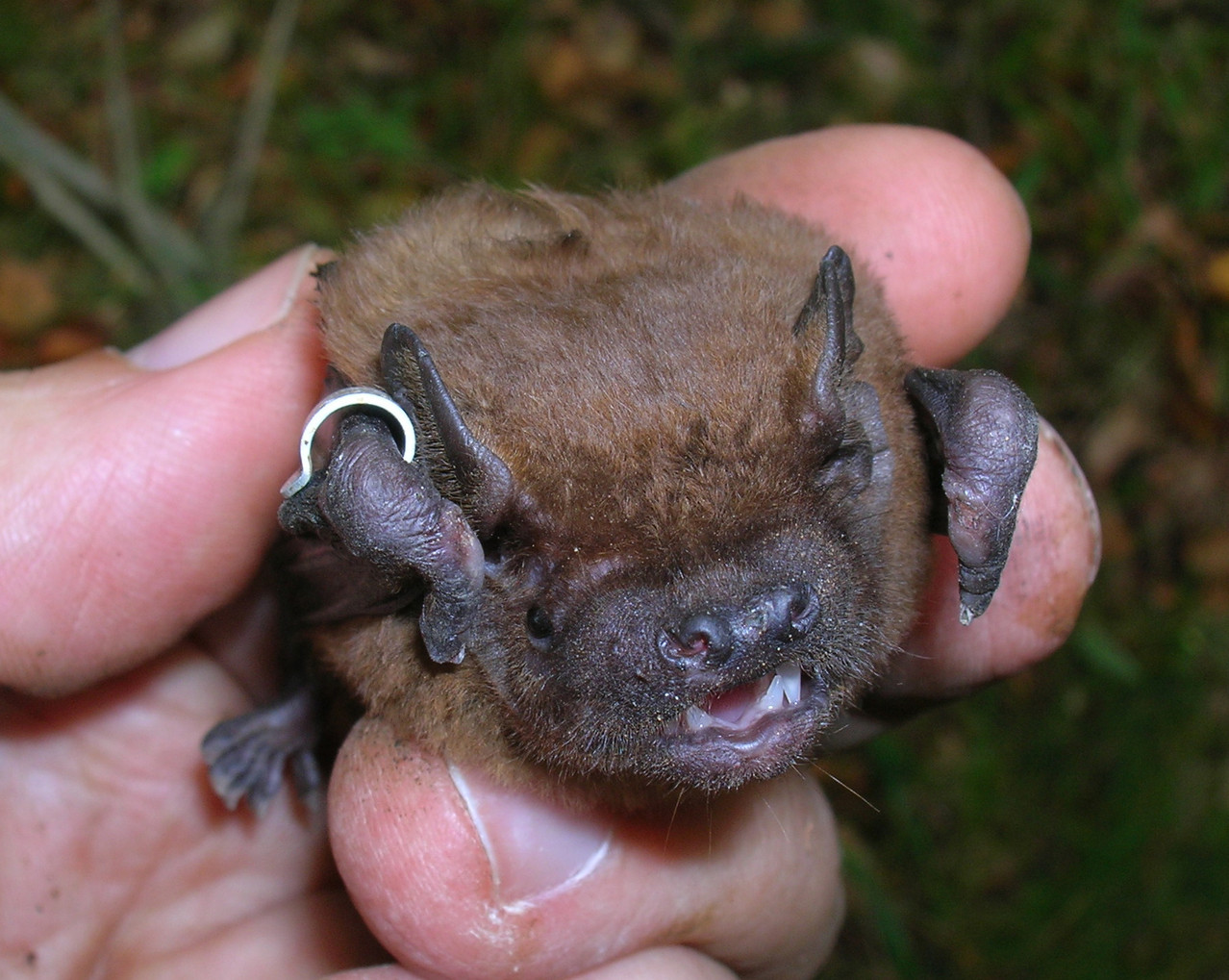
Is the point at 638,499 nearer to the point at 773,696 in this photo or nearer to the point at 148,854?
the point at 773,696

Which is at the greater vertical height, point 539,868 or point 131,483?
point 131,483

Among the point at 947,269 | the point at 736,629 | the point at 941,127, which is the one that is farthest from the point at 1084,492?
the point at 941,127

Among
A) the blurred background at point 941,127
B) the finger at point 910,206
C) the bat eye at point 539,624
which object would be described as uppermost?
the bat eye at point 539,624

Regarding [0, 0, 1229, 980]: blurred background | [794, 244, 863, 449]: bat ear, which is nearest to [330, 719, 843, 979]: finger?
[794, 244, 863, 449]: bat ear

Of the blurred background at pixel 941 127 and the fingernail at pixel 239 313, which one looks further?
the blurred background at pixel 941 127

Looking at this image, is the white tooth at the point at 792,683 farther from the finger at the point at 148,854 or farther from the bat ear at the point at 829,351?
the finger at the point at 148,854

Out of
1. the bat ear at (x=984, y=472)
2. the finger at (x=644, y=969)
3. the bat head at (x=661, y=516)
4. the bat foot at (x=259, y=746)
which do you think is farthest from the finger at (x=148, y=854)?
the bat ear at (x=984, y=472)
